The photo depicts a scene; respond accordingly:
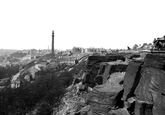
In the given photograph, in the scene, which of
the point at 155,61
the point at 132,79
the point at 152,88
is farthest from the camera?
the point at 132,79

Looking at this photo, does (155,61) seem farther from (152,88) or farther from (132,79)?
(132,79)

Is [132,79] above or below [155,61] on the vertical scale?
below

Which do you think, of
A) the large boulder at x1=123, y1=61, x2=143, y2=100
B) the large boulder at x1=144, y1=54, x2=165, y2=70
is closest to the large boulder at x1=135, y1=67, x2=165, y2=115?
the large boulder at x1=144, y1=54, x2=165, y2=70

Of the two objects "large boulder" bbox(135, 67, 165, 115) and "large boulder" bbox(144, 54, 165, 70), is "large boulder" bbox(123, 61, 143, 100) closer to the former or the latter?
"large boulder" bbox(135, 67, 165, 115)

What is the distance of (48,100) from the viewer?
22.9m

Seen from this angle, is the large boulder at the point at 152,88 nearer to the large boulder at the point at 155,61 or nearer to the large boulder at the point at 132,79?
the large boulder at the point at 155,61

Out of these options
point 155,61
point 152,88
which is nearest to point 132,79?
point 152,88

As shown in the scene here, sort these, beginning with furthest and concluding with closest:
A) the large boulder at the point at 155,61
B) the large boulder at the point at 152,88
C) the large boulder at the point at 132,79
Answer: the large boulder at the point at 132,79 → the large boulder at the point at 155,61 → the large boulder at the point at 152,88

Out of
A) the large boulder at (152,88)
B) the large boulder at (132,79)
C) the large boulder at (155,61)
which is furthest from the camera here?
the large boulder at (132,79)

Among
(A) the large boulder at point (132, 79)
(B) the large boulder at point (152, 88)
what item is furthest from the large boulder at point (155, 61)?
(A) the large boulder at point (132, 79)

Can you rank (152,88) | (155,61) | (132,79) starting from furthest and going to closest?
(132,79) < (155,61) < (152,88)

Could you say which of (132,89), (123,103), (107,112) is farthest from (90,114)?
(132,89)

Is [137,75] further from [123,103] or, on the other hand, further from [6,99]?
[6,99]

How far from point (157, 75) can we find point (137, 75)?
1850 mm
